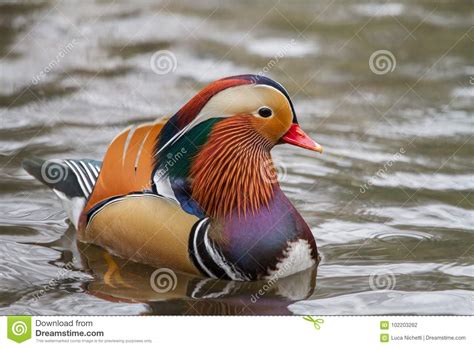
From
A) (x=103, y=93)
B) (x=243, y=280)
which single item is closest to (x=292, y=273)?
(x=243, y=280)

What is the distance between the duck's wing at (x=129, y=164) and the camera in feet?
12.2

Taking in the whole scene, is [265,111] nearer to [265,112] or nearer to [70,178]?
[265,112]

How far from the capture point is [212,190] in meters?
3.72

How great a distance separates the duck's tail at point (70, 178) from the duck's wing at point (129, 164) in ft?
0.23

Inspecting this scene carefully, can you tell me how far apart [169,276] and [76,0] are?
1294mm

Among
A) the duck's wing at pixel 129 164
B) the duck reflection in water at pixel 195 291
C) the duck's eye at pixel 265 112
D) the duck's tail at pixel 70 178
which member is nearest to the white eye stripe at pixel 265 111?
the duck's eye at pixel 265 112

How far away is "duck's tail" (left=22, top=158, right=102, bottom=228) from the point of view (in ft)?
12.9

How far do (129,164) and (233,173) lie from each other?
329 millimetres

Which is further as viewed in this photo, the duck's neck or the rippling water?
the rippling water

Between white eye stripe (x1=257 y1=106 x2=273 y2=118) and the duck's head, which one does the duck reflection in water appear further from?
white eye stripe (x1=257 y1=106 x2=273 y2=118)

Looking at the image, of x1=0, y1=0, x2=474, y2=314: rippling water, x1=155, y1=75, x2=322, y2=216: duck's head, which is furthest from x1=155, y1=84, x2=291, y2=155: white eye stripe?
x1=0, y1=0, x2=474, y2=314: rippling water

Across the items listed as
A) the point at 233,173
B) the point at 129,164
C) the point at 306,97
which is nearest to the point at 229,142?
the point at 233,173

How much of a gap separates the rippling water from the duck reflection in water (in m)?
0.14

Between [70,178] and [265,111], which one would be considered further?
[70,178]
